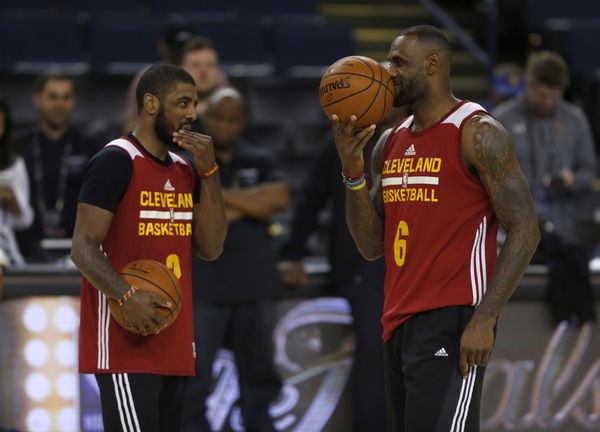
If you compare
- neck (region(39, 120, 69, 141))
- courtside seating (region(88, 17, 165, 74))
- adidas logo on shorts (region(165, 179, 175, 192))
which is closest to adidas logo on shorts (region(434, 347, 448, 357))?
adidas logo on shorts (region(165, 179, 175, 192))

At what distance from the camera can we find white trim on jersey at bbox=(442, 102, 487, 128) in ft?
12.5

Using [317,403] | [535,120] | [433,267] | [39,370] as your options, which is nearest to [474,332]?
[433,267]

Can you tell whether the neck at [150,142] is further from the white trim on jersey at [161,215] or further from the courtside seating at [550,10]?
the courtside seating at [550,10]

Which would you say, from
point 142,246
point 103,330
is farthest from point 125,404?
point 142,246

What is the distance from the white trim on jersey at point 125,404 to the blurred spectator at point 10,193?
233cm

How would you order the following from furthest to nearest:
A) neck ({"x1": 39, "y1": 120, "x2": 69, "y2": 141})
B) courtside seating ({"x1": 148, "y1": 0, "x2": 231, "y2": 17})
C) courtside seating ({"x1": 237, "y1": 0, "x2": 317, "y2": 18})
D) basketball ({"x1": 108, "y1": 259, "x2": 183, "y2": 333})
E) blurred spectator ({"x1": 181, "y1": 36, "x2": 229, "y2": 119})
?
courtside seating ({"x1": 237, "y1": 0, "x2": 317, "y2": 18})
courtside seating ({"x1": 148, "y1": 0, "x2": 231, "y2": 17})
neck ({"x1": 39, "y1": 120, "x2": 69, "y2": 141})
blurred spectator ({"x1": 181, "y1": 36, "x2": 229, "y2": 119})
basketball ({"x1": 108, "y1": 259, "x2": 183, "y2": 333})

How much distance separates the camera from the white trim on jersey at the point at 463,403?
3725 mm

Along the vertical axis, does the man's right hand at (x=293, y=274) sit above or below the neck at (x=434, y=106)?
below

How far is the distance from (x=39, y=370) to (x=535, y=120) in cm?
352

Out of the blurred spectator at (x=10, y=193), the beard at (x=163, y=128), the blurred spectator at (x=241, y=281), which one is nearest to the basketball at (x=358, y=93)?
the beard at (x=163, y=128)

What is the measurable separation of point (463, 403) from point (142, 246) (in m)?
1.35

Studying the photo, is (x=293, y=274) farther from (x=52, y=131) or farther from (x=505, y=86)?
(x=505, y=86)

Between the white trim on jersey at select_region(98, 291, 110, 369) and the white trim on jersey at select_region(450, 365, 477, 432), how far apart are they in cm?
132

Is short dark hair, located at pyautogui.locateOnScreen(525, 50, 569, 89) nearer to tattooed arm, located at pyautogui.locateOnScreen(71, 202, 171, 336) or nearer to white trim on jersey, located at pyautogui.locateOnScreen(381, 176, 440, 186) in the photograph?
white trim on jersey, located at pyautogui.locateOnScreen(381, 176, 440, 186)
